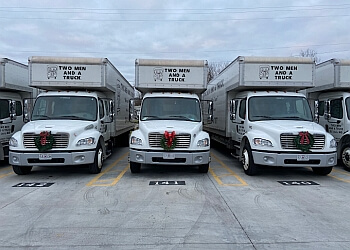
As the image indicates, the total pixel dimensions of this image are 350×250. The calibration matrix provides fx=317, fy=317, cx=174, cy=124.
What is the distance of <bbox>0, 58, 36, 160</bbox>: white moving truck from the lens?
10422 mm

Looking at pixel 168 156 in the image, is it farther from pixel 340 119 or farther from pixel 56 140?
pixel 340 119

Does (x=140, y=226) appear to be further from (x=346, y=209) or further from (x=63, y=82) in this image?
(x=63, y=82)

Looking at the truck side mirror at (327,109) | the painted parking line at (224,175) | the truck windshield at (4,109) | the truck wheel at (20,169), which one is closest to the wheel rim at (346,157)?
the truck side mirror at (327,109)

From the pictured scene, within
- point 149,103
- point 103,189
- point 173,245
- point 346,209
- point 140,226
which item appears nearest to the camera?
point 173,245

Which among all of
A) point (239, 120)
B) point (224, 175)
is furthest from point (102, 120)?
point (239, 120)

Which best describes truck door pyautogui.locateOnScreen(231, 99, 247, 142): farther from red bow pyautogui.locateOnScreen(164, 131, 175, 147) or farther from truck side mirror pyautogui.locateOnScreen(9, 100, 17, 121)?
truck side mirror pyautogui.locateOnScreen(9, 100, 17, 121)

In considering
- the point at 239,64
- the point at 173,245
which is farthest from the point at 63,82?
the point at 173,245

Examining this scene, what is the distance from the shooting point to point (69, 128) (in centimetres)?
872

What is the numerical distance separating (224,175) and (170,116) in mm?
2423

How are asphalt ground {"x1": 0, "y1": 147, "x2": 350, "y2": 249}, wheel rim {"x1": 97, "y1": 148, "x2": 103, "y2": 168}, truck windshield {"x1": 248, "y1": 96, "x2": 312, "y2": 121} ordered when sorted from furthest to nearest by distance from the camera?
truck windshield {"x1": 248, "y1": 96, "x2": 312, "y2": 121}, wheel rim {"x1": 97, "y1": 148, "x2": 103, "y2": 168}, asphalt ground {"x1": 0, "y1": 147, "x2": 350, "y2": 249}

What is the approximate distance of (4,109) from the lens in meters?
10.8

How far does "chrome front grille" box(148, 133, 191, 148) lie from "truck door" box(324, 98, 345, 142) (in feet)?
18.4

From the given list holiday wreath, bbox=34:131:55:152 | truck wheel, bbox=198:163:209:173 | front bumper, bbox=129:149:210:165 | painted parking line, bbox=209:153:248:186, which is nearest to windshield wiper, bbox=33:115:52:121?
holiday wreath, bbox=34:131:55:152

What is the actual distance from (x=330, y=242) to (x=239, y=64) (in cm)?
684
